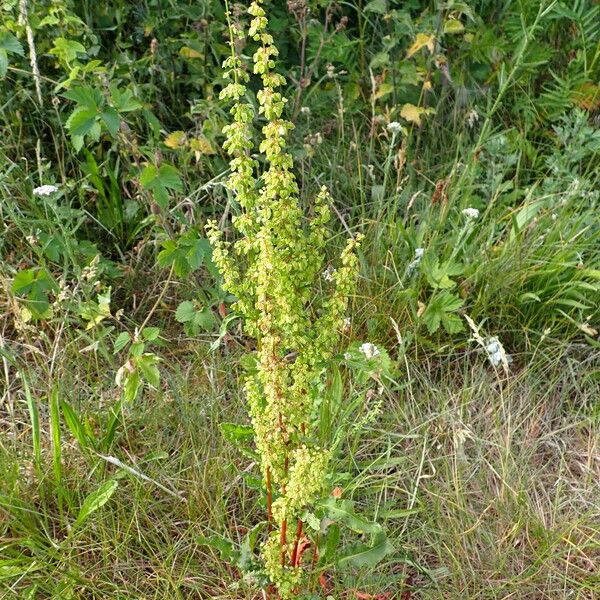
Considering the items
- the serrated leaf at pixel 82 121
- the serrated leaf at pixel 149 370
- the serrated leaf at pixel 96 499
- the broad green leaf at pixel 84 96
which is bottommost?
the serrated leaf at pixel 96 499

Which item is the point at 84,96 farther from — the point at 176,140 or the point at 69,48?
the point at 176,140

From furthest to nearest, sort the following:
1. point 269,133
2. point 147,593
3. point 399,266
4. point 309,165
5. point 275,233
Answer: point 309,165
point 399,266
point 147,593
point 275,233
point 269,133

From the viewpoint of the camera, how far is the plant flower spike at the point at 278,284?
4.37 feet

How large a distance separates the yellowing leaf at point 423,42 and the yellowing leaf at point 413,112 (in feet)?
0.60

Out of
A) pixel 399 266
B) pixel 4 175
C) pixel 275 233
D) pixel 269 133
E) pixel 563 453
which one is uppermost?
pixel 269 133

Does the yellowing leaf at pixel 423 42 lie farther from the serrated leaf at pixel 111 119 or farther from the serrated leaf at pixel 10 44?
the serrated leaf at pixel 10 44

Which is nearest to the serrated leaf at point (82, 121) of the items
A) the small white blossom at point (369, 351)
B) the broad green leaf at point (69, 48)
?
the broad green leaf at point (69, 48)

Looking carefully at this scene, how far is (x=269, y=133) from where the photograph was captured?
1.30m

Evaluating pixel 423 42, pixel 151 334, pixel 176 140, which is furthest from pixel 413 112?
pixel 151 334

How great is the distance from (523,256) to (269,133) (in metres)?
1.36

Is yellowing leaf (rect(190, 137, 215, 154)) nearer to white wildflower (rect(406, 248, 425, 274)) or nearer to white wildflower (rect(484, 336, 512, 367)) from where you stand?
white wildflower (rect(406, 248, 425, 274))

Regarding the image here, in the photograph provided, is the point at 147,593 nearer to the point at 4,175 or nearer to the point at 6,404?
the point at 6,404

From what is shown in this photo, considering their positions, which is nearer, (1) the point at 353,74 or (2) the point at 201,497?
(2) the point at 201,497

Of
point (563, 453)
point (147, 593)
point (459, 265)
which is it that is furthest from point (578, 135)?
point (147, 593)
